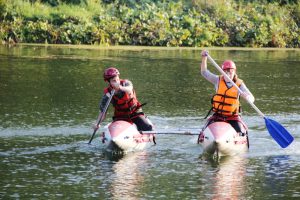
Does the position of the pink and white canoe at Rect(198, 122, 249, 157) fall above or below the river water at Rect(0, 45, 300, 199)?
above

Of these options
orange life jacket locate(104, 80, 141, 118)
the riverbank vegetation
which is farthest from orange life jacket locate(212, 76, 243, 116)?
the riverbank vegetation

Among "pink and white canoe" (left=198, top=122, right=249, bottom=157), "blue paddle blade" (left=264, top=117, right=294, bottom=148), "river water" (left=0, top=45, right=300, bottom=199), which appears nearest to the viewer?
"river water" (left=0, top=45, right=300, bottom=199)

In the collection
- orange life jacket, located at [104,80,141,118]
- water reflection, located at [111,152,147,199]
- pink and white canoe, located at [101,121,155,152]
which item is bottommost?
water reflection, located at [111,152,147,199]

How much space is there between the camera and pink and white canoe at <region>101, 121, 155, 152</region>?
13258 mm

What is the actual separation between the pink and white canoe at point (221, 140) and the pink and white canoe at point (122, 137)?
40.9 inches

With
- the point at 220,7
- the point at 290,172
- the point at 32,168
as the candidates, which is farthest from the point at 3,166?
the point at 220,7

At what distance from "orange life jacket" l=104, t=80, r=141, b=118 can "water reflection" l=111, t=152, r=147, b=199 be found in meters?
0.80

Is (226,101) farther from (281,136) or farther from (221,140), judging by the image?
(281,136)

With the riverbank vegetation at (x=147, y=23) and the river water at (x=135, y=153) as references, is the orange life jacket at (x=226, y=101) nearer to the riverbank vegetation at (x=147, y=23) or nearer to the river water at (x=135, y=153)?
the river water at (x=135, y=153)

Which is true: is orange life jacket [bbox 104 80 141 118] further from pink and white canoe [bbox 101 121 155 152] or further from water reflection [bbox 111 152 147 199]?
water reflection [bbox 111 152 147 199]

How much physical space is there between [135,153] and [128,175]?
5.68 feet

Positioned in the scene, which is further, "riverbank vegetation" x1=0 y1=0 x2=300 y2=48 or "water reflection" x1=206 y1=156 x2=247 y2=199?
"riverbank vegetation" x1=0 y1=0 x2=300 y2=48

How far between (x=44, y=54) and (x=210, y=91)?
10.6m

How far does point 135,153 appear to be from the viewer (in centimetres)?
1351
